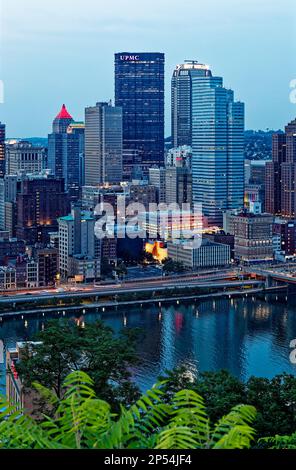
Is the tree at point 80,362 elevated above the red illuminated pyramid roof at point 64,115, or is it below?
below

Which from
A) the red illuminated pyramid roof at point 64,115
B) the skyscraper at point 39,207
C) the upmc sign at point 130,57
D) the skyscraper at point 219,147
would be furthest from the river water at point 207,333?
the red illuminated pyramid roof at point 64,115

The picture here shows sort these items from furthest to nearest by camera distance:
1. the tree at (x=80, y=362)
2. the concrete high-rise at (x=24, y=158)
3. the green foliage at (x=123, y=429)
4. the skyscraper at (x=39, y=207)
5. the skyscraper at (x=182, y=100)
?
the skyscraper at (x=182, y=100)
the concrete high-rise at (x=24, y=158)
the skyscraper at (x=39, y=207)
the tree at (x=80, y=362)
the green foliage at (x=123, y=429)

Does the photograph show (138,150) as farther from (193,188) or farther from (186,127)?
(193,188)

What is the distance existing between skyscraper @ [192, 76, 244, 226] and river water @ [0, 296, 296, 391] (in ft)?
12.7

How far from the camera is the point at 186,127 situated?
60.1 feet

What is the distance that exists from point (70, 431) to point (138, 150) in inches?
653

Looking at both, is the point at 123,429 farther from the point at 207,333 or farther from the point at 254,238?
the point at 254,238

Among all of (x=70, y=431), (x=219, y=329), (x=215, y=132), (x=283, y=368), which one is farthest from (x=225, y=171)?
(x=70, y=431)

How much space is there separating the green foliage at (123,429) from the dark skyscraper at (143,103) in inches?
651

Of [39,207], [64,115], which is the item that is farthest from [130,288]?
[64,115]

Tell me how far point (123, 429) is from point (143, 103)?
16978 mm

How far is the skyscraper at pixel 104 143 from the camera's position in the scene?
1461 centimetres

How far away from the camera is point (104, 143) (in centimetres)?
1464

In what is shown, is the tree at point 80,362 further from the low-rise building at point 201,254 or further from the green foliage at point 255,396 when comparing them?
the low-rise building at point 201,254
